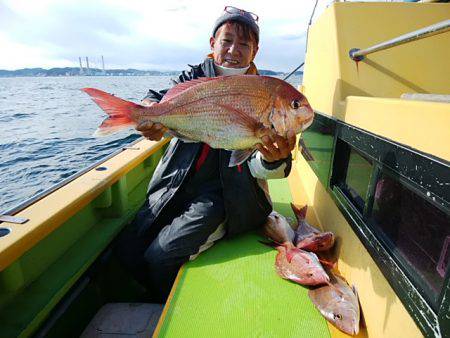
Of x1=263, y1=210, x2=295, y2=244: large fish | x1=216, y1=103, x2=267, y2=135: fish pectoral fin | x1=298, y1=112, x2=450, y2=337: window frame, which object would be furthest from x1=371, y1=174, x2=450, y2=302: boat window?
x1=263, y1=210, x2=295, y2=244: large fish

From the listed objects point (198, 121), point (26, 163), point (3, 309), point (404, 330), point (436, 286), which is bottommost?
point (26, 163)

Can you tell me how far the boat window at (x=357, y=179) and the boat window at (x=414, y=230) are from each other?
0.23m

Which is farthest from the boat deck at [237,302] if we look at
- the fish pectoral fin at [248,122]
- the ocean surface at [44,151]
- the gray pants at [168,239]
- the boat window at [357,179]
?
the ocean surface at [44,151]

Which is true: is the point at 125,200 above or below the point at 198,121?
below

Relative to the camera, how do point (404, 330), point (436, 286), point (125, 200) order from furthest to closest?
point (125, 200), point (404, 330), point (436, 286)

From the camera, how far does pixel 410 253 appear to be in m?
1.55

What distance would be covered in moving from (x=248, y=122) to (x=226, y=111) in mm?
145

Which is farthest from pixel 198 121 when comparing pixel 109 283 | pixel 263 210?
pixel 109 283

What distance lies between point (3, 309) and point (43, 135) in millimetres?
11354

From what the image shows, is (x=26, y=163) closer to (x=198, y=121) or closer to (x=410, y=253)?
(x=198, y=121)

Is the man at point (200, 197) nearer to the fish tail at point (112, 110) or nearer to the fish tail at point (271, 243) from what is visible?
the fish tail at point (271, 243)

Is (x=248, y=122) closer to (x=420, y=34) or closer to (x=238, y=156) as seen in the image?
(x=238, y=156)

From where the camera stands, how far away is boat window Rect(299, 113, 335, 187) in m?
2.66

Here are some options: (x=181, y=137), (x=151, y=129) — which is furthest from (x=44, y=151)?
(x=181, y=137)
